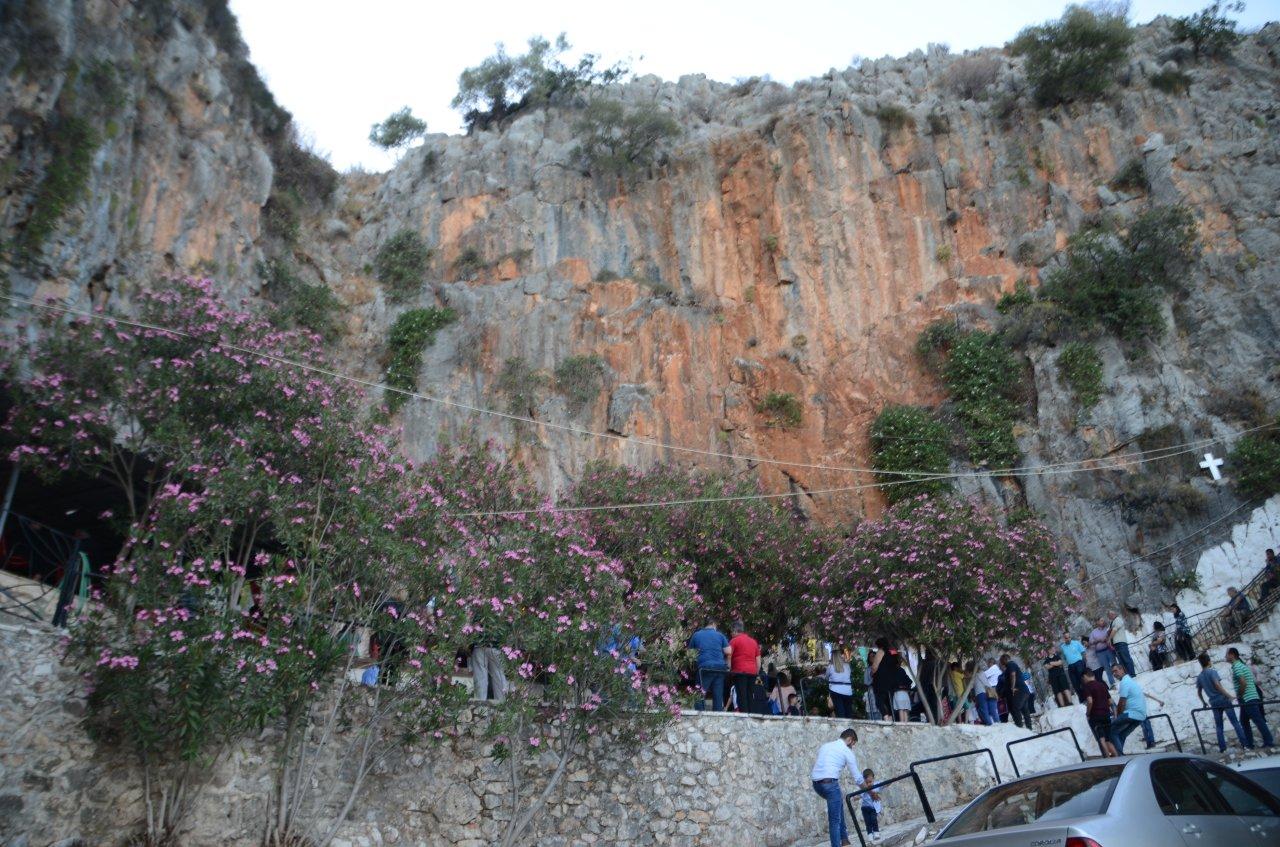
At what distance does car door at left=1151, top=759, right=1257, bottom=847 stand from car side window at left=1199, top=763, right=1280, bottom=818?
0.11 metres

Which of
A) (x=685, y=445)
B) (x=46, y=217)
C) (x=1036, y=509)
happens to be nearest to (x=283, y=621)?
(x=46, y=217)

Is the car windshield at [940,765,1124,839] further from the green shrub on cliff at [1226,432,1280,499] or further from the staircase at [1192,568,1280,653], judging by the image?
the green shrub on cliff at [1226,432,1280,499]

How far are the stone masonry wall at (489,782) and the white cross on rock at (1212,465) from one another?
1215 centimetres

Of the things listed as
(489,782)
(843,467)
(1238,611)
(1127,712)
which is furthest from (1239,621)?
(489,782)

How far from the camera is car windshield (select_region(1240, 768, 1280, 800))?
816 centimetres

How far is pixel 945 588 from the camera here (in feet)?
55.5

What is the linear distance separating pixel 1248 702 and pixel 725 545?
8.96 m

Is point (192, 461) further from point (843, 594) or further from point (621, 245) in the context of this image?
point (621, 245)

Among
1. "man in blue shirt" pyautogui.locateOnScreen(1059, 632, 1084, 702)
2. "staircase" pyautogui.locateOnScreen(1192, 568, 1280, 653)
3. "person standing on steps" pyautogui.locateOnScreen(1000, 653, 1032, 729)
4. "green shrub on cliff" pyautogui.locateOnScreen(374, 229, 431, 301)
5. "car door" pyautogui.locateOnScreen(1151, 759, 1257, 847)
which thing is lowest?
"car door" pyautogui.locateOnScreen(1151, 759, 1257, 847)

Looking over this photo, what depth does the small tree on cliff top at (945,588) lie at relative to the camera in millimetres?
16609

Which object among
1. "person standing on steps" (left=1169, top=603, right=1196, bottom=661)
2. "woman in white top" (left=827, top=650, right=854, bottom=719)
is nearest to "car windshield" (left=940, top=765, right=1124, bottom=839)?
"woman in white top" (left=827, top=650, right=854, bottom=719)

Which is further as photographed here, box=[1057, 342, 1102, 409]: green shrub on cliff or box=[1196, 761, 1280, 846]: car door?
box=[1057, 342, 1102, 409]: green shrub on cliff

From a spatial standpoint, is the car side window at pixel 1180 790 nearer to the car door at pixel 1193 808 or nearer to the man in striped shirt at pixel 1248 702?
the car door at pixel 1193 808

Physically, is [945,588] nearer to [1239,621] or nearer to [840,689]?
[840,689]
